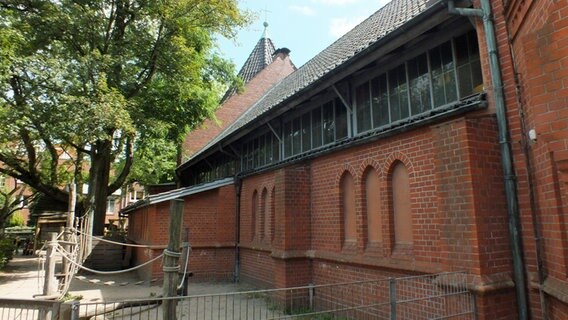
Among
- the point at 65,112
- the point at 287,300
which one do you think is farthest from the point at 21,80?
the point at 287,300

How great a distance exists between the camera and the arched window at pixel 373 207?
659 centimetres

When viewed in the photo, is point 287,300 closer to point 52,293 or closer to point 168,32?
point 52,293

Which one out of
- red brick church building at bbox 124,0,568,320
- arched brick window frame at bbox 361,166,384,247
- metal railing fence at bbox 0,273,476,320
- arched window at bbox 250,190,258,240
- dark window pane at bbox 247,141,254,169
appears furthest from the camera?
dark window pane at bbox 247,141,254,169

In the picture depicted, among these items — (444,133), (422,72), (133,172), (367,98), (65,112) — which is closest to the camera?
(444,133)

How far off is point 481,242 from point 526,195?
0.77m

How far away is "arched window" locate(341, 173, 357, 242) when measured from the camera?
7.28m

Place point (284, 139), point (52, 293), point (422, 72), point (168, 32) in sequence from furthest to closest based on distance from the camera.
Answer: point (168, 32) < point (284, 139) < point (52, 293) < point (422, 72)

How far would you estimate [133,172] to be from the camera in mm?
24328

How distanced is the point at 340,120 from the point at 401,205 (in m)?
3.24

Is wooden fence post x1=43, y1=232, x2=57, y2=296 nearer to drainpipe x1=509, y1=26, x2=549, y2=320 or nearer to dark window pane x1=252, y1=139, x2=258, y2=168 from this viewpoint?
dark window pane x1=252, y1=139, x2=258, y2=168

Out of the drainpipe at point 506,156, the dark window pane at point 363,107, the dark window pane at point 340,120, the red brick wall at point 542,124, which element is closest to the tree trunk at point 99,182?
the dark window pane at point 340,120

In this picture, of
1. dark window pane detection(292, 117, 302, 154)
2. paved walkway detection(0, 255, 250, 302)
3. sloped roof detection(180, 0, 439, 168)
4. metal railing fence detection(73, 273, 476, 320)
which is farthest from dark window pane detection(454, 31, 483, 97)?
paved walkway detection(0, 255, 250, 302)

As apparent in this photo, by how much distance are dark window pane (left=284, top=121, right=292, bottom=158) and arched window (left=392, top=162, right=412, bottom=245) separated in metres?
5.15

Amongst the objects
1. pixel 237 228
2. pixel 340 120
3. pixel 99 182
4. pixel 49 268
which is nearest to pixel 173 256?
pixel 340 120
